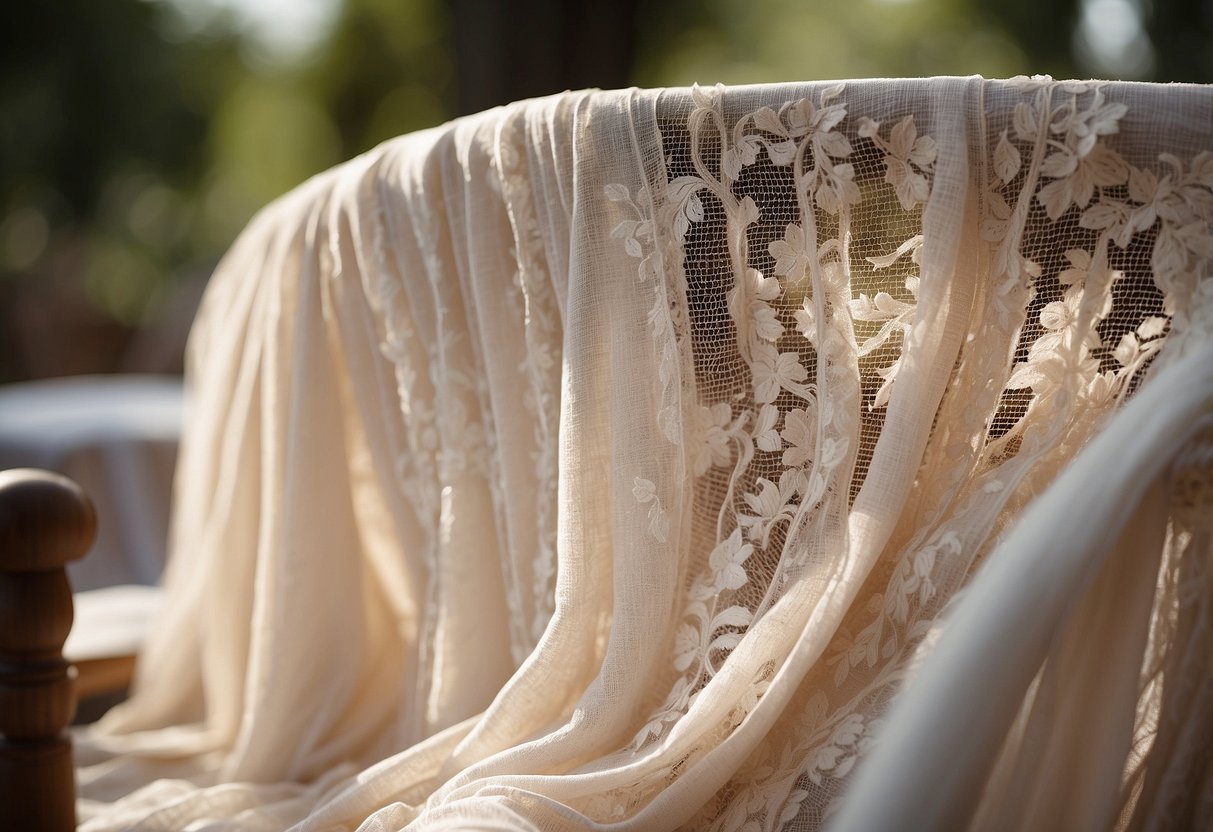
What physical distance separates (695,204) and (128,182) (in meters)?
9.09

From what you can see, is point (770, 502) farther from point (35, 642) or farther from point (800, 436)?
point (35, 642)

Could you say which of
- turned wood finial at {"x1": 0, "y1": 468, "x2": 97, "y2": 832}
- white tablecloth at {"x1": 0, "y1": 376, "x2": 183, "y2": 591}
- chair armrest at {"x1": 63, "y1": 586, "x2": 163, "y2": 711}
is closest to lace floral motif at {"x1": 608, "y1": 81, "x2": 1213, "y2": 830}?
turned wood finial at {"x1": 0, "y1": 468, "x2": 97, "y2": 832}

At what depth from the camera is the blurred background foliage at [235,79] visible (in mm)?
Result: 7105

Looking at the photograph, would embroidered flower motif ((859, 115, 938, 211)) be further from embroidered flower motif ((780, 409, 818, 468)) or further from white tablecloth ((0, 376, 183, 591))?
white tablecloth ((0, 376, 183, 591))

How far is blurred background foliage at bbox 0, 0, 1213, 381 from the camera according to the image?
711 cm

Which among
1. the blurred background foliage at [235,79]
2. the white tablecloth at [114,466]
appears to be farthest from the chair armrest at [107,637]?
the blurred background foliage at [235,79]

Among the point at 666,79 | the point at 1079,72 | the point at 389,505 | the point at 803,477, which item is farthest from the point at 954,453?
the point at 1079,72

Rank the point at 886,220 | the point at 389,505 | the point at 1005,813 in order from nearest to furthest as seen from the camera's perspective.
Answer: the point at 1005,813, the point at 886,220, the point at 389,505

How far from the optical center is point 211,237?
31.2 ft

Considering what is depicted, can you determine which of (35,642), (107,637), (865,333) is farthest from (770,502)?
(107,637)

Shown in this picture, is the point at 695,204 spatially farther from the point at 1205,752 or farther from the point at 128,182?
the point at 128,182

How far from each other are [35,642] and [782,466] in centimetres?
71

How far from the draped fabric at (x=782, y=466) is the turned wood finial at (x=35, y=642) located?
0.12m

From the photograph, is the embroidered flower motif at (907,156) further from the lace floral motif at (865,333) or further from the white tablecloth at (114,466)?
the white tablecloth at (114,466)
